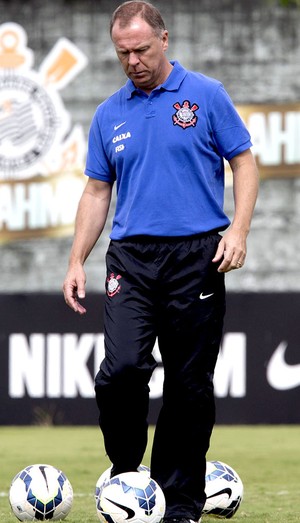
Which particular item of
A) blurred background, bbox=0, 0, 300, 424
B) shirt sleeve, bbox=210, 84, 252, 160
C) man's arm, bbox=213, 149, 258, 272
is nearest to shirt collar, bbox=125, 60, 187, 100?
shirt sleeve, bbox=210, 84, 252, 160

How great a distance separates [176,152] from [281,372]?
22.1ft

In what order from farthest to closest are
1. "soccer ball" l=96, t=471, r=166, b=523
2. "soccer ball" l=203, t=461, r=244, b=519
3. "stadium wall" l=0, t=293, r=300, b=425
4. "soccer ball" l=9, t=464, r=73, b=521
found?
1. "stadium wall" l=0, t=293, r=300, b=425
2. "soccer ball" l=203, t=461, r=244, b=519
3. "soccer ball" l=9, t=464, r=73, b=521
4. "soccer ball" l=96, t=471, r=166, b=523

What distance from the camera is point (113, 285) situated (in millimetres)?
5234

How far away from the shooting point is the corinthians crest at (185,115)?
5.15 metres

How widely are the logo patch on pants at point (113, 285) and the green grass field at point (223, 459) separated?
1.20 m

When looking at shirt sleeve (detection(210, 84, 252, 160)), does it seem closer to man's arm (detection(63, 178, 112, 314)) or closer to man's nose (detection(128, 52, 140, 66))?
man's nose (detection(128, 52, 140, 66))

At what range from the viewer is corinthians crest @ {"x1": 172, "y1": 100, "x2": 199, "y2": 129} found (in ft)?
16.9

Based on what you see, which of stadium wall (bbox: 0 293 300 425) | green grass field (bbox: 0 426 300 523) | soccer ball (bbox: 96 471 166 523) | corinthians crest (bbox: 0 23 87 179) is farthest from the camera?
corinthians crest (bbox: 0 23 87 179)

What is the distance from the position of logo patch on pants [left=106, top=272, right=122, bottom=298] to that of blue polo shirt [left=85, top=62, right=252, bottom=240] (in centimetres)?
17

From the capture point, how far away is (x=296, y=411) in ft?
38.2

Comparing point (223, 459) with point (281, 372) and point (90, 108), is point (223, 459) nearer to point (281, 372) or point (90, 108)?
point (281, 372)

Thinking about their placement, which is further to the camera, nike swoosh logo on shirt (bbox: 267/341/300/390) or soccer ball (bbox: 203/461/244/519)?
nike swoosh logo on shirt (bbox: 267/341/300/390)

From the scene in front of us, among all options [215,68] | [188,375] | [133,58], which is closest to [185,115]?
[133,58]

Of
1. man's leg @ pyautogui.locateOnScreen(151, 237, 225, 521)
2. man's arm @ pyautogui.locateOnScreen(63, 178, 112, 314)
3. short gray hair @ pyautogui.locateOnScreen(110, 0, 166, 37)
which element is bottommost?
man's leg @ pyautogui.locateOnScreen(151, 237, 225, 521)
